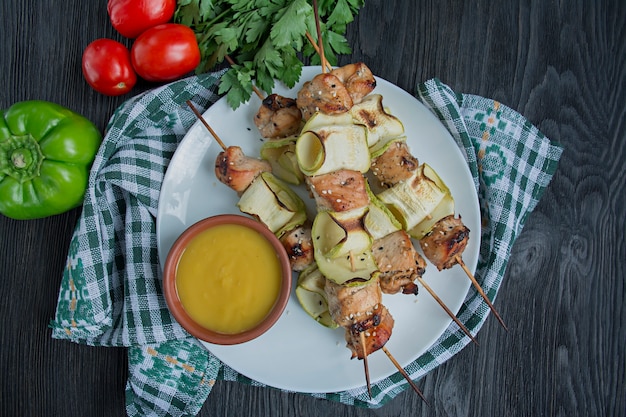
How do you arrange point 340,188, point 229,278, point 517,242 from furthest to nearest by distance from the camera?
point 517,242 < point 229,278 < point 340,188

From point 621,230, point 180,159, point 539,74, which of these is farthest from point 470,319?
point 180,159

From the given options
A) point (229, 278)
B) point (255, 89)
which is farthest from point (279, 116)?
point (229, 278)

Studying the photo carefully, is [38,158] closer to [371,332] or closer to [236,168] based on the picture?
[236,168]

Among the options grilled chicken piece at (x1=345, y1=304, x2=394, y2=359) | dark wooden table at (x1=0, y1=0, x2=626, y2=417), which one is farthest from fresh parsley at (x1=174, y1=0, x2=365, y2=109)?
grilled chicken piece at (x1=345, y1=304, x2=394, y2=359)

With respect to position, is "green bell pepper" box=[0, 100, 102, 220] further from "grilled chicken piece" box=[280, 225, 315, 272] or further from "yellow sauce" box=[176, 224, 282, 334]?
"grilled chicken piece" box=[280, 225, 315, 272]

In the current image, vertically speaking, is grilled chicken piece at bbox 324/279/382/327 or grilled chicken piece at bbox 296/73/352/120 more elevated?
grilled chicken piece at bbox 296/73/352/120

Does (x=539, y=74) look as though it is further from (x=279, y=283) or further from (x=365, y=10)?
(x=279, y=283)

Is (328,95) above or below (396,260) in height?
above
